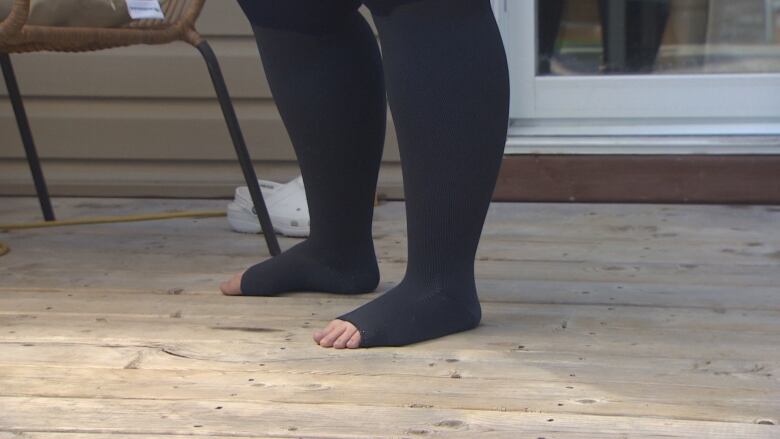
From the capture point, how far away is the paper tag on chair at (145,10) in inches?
75.1

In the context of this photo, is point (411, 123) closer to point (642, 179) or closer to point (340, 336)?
point (340, 336)

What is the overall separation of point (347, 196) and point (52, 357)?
18.0 inches

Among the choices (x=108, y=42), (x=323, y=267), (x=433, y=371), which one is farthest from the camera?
(x=108, y=42)

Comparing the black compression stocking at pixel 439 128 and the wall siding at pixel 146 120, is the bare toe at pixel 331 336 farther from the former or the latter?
the wall siding at pixel 146 120

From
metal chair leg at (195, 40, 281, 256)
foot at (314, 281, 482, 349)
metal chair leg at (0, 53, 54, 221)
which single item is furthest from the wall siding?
foot at (314, 281, 482, 349)

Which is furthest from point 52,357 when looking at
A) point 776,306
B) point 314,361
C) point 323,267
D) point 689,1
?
point 689,1

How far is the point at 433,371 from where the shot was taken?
1.32 metres

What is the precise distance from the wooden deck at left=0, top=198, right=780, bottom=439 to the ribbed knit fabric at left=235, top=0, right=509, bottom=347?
76mm

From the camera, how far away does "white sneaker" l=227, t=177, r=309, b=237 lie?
225 cm

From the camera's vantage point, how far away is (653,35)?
266 centimetres

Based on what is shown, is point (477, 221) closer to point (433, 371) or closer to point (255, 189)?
point (433, 371)

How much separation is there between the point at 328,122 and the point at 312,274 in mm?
247

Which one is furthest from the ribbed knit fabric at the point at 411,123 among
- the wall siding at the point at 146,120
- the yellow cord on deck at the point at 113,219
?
the wall siding at the point at 146,120

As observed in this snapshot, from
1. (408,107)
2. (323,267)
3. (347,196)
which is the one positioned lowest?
(323,267)
